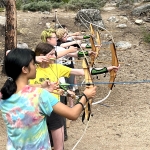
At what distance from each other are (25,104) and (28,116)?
0.25 feet

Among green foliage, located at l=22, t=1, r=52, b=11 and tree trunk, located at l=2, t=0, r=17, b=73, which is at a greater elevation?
tree trunk, located at l=2, t=0, r=17, b=73

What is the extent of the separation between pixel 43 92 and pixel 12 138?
0.38 m

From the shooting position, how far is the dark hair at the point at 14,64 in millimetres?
2027

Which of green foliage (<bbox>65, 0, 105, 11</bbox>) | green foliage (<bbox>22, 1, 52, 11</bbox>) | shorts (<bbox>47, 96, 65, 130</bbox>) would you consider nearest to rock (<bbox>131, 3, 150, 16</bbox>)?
green foliage (<bbox>65, 0, 105, 11</bbox>)

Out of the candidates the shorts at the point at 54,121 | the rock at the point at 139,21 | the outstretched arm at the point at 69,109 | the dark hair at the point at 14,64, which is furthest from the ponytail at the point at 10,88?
the rock at the point at 139,21

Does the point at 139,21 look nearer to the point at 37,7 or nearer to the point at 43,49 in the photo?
the point at 37,7

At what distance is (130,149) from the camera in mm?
→ 4156

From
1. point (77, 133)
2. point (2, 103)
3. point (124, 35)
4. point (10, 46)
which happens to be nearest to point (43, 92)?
point (2, 103)

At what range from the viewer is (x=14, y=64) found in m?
2.03

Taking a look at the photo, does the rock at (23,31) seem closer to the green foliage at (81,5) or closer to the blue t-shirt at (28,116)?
the green foliage at (81,5)

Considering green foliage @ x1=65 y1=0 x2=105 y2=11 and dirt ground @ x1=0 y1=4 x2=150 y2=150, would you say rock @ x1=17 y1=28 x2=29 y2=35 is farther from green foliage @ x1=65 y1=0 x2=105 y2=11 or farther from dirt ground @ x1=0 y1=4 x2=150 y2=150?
green foliage @ x1=65 y1=0 x2=105 y2=11

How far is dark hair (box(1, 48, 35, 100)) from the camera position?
203 cm

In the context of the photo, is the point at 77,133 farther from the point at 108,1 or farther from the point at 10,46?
the point at 108,1

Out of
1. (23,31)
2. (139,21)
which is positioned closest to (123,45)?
(139,21)
